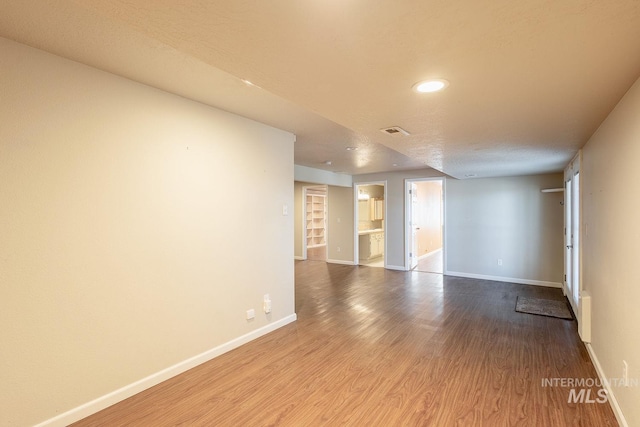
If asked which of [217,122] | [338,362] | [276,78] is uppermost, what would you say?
[217,122]

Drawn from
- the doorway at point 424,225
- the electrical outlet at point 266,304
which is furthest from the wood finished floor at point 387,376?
the doorway at point 424,225

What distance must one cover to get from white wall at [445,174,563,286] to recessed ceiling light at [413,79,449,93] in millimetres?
5295

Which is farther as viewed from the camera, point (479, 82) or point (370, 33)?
point (479, 82)

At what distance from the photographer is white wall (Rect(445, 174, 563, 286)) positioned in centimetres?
574

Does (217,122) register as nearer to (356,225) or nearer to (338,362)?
(338,362)

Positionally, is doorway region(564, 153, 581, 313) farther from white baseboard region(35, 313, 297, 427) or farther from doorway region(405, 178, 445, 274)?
white baseboard region(35, 313, 297, 427)

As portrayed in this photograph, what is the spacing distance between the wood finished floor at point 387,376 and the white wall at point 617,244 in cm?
42

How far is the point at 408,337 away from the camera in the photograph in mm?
3439

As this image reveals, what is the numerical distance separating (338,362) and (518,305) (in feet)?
10.5

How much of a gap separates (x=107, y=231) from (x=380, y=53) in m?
2.12

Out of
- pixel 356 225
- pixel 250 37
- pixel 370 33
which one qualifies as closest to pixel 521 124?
pixel 370 33

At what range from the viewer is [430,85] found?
169 cm

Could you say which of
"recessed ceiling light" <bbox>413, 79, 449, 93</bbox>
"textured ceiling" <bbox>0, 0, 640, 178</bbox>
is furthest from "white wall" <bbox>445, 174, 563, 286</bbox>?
"recessed ceiling light" <bbox>413, 79, 449, 93</bbox>

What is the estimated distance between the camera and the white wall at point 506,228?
226 inches
